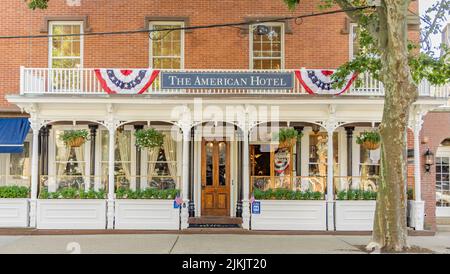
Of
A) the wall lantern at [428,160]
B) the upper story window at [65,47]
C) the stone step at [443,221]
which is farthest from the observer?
the stone step at [443,221]

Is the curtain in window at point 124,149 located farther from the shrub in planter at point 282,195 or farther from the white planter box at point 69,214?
the shrub in planter at point 282,195

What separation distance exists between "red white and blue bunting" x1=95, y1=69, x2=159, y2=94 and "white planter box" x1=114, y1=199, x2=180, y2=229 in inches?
123

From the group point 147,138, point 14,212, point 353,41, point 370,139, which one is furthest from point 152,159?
point 353,41

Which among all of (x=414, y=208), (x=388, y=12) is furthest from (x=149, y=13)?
(x=414, y=208)

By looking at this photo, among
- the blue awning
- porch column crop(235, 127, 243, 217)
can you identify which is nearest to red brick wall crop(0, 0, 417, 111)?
the blue awning

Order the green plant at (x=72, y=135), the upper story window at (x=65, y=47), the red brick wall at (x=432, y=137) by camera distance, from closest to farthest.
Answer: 1. the green plant at (x=72, y=135)
2. the red brick wall at (x=432, y=137)
3. the upper story window at (x=65, y=47)

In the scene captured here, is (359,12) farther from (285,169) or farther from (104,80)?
(104,80)

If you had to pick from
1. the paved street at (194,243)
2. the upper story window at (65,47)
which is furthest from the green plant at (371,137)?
the upper story window at (65,47)

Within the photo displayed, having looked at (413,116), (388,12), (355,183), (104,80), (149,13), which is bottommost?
(355,183)

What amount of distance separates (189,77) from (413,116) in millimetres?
6552

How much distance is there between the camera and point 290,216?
49.0ft

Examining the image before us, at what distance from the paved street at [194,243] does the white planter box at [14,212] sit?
0.89 m

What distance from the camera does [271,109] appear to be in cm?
1508

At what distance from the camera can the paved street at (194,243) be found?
12.2 meters
